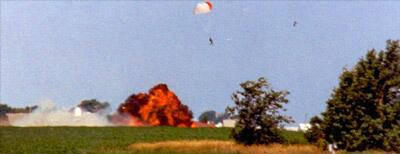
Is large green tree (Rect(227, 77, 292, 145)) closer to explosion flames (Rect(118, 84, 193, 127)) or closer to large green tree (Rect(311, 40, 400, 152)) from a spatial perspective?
large green tree (Rect(311, 40, 400, 152))

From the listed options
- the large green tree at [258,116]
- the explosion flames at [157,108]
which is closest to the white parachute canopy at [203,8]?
the large green tree at [258,116]

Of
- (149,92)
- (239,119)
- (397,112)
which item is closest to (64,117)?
(149,92)

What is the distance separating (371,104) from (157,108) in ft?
181

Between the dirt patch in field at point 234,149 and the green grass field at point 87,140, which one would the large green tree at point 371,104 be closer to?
the dirt patch in field at point 234,149

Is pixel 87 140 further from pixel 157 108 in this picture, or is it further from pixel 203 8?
pixel 157 108

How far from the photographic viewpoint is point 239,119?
4266cm

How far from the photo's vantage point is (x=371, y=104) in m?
38.4

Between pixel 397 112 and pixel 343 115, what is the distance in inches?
111

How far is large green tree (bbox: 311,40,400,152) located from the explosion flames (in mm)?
50876

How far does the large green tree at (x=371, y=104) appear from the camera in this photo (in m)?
37.8

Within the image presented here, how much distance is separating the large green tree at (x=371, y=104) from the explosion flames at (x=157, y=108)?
2003 inches

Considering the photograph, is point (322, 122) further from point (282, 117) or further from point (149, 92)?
point (149, 92)

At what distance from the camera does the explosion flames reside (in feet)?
291

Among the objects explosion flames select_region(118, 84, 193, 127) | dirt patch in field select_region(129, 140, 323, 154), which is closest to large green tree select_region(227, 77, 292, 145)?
dirt patch in field select_region(129, 140, 323, 154)
